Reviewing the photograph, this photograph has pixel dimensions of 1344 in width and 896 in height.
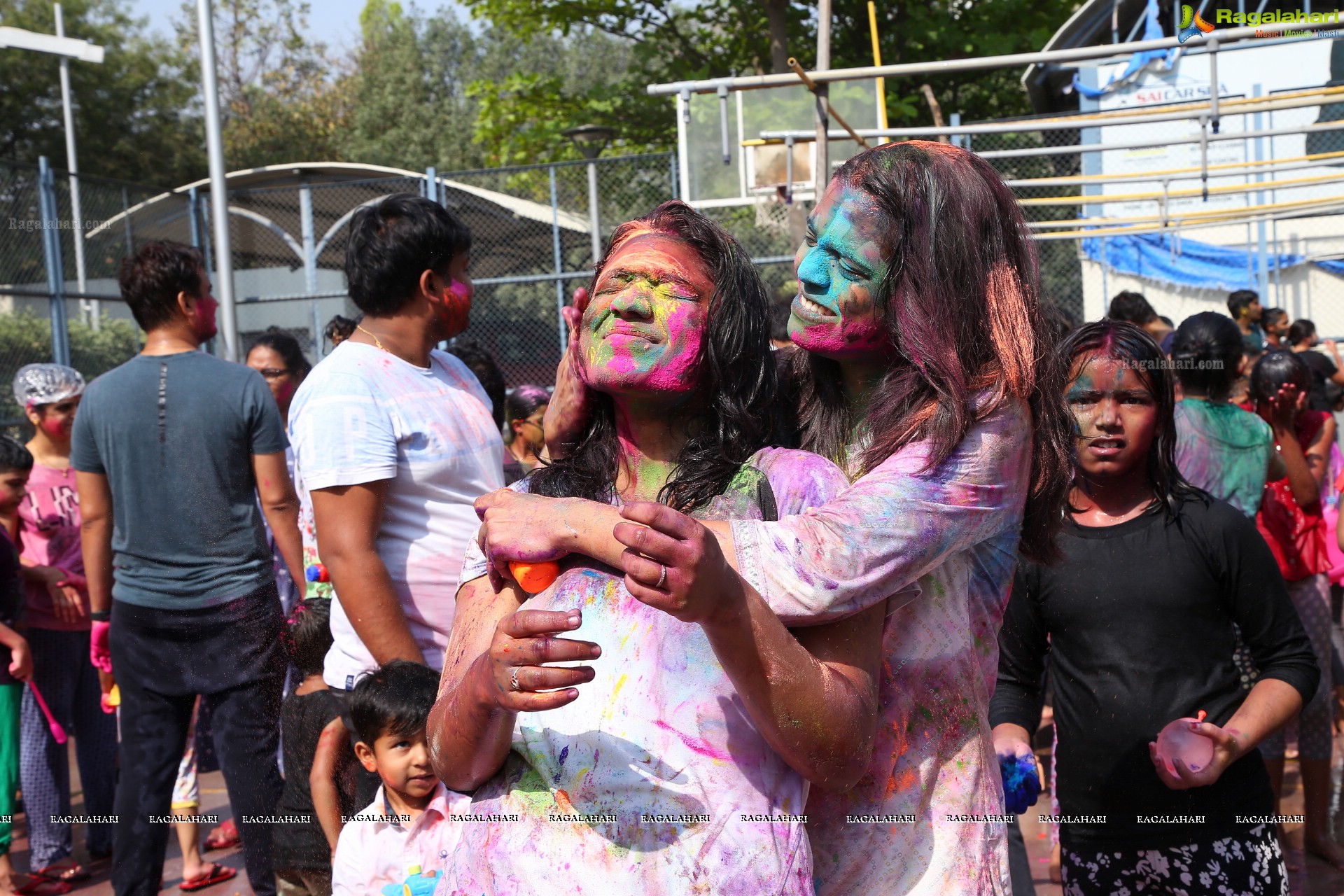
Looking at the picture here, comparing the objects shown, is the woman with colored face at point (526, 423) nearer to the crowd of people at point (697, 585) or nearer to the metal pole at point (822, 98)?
the crowd of people at point (697, 585)

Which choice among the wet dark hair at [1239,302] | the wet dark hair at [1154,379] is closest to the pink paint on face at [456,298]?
the wet dark hair at [1154,379]

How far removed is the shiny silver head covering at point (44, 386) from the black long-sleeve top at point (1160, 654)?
4216 mm

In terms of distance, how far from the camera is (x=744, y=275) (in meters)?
1.66

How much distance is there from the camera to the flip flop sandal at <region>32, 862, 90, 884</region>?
4.55 meters

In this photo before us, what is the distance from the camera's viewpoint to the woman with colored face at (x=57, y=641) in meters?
4.76

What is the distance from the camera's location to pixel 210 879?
4480mm

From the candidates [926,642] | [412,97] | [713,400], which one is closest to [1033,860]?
[926,642]

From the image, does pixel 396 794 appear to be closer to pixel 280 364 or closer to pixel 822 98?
pixel 280 364

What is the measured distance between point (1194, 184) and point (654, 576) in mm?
12216

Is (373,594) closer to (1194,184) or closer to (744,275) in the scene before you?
(744,275)

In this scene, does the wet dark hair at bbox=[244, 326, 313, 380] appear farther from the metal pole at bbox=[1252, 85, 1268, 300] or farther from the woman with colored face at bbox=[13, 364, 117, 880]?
the metal pole at bbox=[1252, 85, 1268, 300]

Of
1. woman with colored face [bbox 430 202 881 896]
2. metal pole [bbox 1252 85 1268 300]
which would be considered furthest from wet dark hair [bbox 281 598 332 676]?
metal pole [bbox 1252 85 1268 300]

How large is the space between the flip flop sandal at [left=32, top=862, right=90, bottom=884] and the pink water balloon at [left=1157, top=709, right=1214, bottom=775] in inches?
166

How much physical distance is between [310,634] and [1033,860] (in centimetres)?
286
